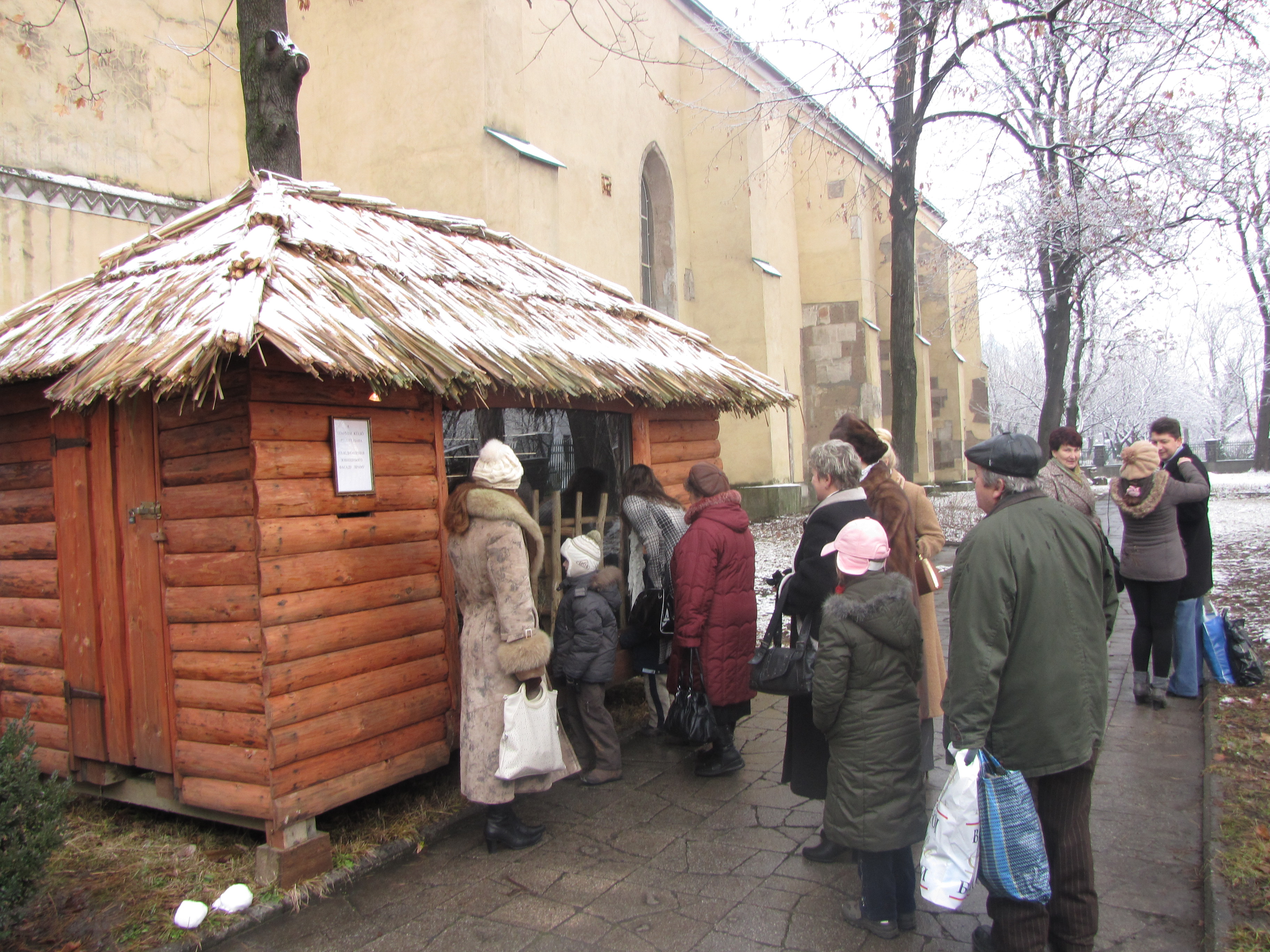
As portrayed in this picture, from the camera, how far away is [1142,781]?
4.98 meters

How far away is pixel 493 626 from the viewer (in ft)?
14.4

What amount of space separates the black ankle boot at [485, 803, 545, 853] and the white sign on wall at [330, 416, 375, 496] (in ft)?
5.79

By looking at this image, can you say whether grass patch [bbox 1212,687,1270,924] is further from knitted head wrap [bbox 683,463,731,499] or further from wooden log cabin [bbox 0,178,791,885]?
wooden log cabin [bbox 0,178,791,885]

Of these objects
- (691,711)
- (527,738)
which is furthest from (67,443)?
(691,711)

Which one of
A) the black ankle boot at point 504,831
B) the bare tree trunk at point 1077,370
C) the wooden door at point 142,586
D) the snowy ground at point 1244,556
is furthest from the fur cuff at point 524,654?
the bare tree trunk at point 1077,370

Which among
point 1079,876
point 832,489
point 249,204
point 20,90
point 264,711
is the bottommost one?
point 1079,876

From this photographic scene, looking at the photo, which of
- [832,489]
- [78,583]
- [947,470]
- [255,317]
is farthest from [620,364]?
[947,470]

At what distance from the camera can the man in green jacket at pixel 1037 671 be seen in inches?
116

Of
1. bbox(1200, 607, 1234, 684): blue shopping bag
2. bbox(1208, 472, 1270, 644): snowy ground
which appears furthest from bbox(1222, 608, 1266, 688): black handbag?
bbox(1208, 472, 1270, 644): snowy ground

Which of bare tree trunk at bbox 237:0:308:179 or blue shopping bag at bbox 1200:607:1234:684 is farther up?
bare tree trunk at bbox 237:0:308:179

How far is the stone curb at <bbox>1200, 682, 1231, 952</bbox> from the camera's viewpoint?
333 centimetres

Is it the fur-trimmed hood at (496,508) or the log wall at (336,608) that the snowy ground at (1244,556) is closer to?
the fur-trimmed hood at (496,508)

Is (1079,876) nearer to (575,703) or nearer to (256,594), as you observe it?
(575,703)

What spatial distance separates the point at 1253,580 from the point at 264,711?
1162cm
